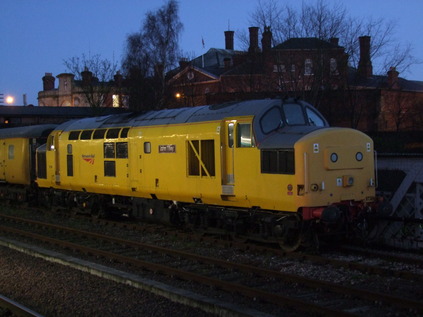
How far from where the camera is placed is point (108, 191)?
16.5m

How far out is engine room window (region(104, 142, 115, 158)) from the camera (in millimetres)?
16125

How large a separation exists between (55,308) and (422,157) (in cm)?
890

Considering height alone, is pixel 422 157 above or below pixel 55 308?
above

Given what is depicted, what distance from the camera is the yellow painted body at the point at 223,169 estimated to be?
35.0ft

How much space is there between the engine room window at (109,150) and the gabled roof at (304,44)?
1064 cm

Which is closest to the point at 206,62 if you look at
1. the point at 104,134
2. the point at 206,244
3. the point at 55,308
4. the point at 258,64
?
the point at 258,64

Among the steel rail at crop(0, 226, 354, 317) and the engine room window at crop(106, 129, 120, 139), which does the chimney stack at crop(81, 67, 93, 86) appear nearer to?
the engine room window at crop(106, 129, 120, 139)

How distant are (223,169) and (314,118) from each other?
253 centimetres

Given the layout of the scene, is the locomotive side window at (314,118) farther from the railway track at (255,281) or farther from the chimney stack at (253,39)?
the chimney stack at (253,39)

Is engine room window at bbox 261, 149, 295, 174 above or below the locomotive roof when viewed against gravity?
below

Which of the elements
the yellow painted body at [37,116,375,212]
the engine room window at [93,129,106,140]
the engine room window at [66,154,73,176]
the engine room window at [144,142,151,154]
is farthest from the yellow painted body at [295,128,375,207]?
the engine room window at [66,154,73,176]

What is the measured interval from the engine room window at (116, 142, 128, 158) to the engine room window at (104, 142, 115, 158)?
8.8 inches

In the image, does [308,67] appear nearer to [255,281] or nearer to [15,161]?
[15,161]

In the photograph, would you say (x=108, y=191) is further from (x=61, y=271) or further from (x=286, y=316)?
(x=286, y=316)
